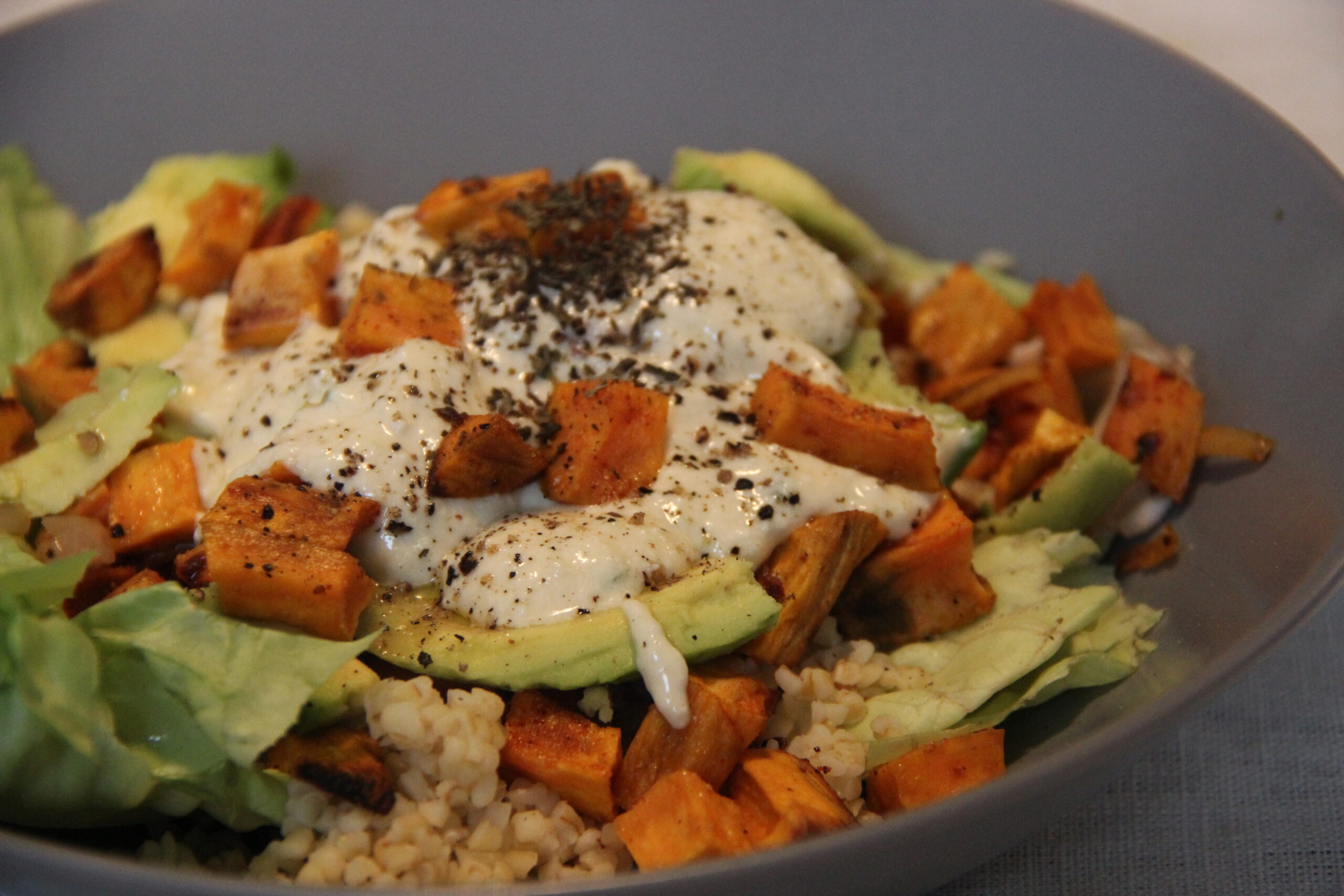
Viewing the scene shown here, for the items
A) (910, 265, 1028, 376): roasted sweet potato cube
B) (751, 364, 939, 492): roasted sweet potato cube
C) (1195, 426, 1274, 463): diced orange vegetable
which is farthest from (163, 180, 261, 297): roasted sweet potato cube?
(1195, 426, 1274, 463): diced orange vegetable

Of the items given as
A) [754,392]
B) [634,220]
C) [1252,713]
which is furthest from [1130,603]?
[634,220]

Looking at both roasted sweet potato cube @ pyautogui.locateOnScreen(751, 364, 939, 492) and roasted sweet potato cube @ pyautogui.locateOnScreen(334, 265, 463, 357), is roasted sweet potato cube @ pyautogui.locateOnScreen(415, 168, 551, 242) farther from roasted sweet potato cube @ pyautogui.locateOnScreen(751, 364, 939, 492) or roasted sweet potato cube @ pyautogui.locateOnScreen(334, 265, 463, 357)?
roasted sweet potato cube @ pyautogui.locateOnScreen(751, 364, 939, 492)

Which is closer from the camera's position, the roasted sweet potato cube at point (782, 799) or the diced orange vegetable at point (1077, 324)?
the roasted sweet potato cube at point (782, 799)

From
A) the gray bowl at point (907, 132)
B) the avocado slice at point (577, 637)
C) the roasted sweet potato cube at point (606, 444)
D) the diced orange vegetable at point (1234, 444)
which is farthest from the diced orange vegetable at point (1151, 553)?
the roasted sweet potato cube at point (606, 444)

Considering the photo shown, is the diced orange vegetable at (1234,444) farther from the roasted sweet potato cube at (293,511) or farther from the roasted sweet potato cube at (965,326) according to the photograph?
the roasted sweet potato cube at (293,511)

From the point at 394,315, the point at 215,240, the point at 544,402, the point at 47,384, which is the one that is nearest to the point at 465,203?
the point at 394,315

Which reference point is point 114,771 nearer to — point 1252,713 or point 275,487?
point 275,487
